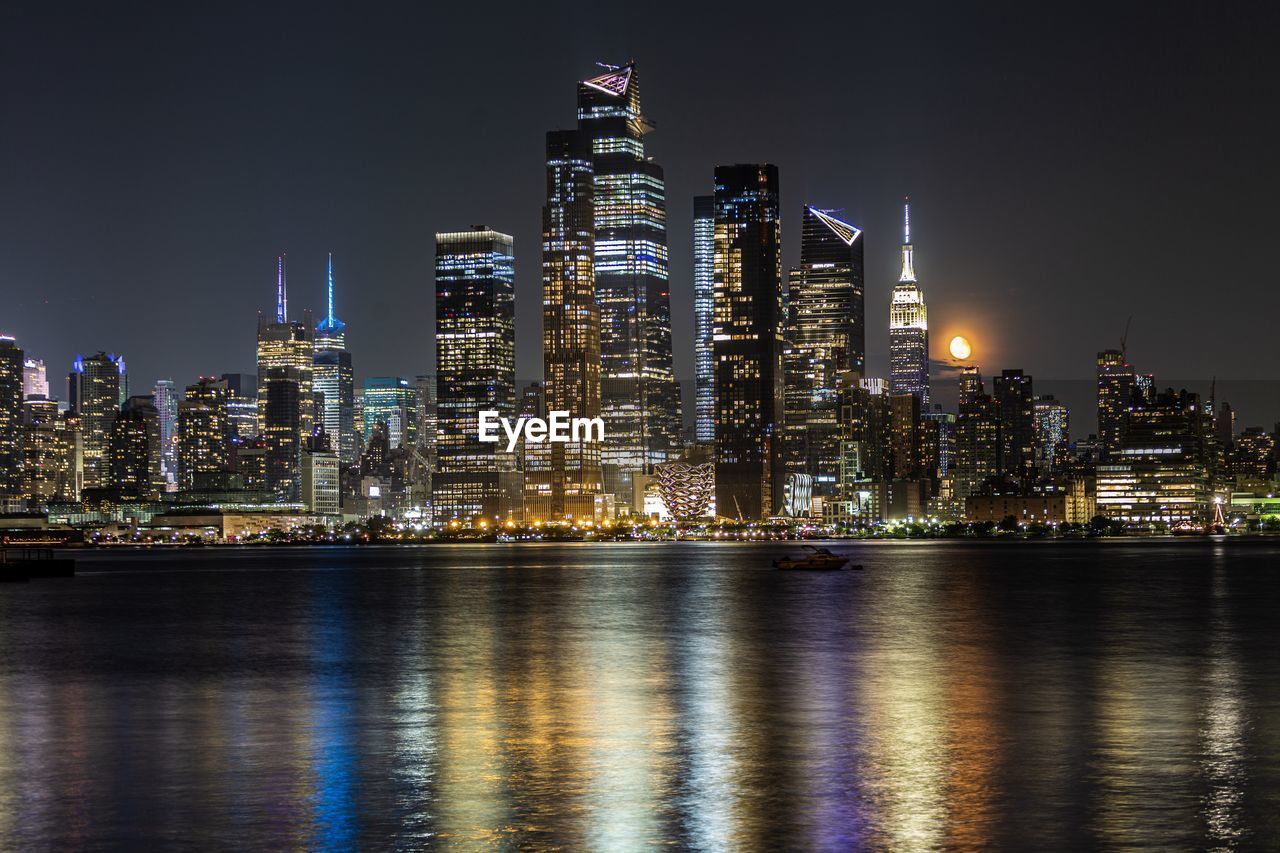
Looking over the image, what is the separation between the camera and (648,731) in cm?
3819

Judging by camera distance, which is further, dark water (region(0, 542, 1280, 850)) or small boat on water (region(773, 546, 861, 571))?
small boat on water (region(773, 546, 861, 571))

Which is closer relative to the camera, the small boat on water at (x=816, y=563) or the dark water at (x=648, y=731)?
the dark water at (x=648, y=731)

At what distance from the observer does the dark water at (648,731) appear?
26312 mm

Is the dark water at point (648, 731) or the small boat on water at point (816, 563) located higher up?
the dark water at point (648, 731)

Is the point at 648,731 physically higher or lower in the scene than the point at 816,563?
higher

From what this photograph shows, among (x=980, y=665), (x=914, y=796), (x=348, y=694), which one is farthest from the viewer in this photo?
(x=980, y=665)

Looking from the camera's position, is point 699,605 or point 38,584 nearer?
point 699,605

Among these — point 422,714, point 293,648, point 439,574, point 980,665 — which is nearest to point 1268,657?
point 980,665

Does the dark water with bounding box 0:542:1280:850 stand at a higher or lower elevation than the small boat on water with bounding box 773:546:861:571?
higher

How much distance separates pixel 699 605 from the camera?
10319 cm

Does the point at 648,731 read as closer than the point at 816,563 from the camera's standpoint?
Yes

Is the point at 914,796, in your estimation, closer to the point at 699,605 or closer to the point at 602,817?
the point at 602,817

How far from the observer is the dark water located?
86.3 ft

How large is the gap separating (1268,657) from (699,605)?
47165 mm
